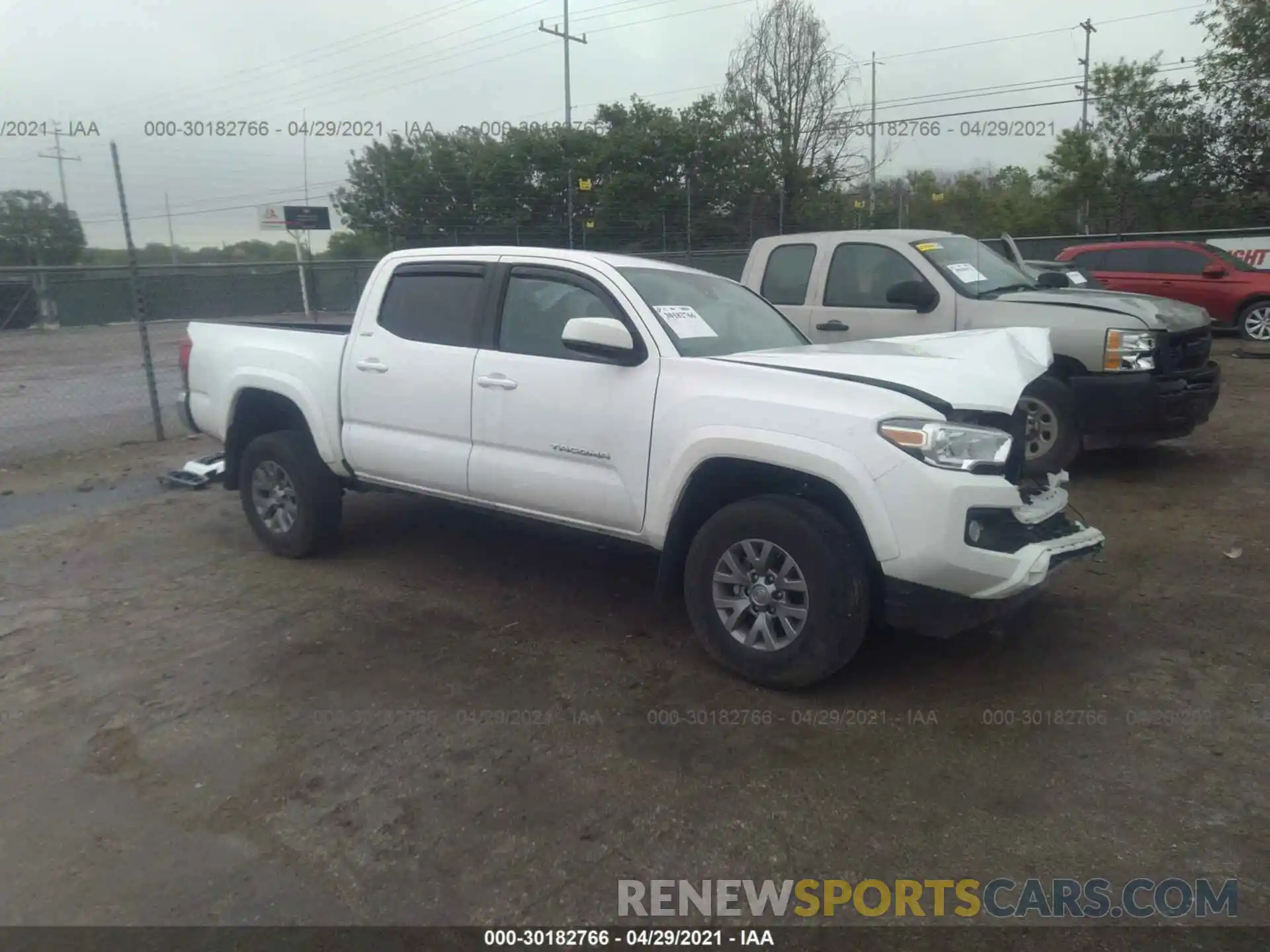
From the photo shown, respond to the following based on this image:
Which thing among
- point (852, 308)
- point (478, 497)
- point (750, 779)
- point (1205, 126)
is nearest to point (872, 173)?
point (1205, 126)

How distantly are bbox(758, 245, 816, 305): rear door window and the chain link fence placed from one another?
2.61 m

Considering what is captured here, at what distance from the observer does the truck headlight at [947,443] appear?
375 cm

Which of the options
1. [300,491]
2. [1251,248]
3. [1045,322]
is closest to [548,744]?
[300,491]

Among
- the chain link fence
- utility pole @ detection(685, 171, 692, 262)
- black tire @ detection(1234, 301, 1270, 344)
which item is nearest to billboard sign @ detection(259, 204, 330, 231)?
the chain link fence

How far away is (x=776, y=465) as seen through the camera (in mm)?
4059

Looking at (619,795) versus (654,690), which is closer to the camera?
(619,795)

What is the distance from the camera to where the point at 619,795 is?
3445mm

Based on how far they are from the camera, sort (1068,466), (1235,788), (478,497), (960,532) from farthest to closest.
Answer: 1. (1068,466)
2. (478,497)
3. (960,532)
4. (1235,788)

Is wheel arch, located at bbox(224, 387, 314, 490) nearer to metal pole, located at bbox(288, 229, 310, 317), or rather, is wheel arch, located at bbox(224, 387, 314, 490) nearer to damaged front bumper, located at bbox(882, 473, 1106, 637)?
damaged front bumper, located at bbox(882, 473, 1106, 637)

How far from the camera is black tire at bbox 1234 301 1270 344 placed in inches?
600

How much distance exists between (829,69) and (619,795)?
79.0 ft

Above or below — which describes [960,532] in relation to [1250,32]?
below

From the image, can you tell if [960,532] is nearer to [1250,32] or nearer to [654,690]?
[654,690]

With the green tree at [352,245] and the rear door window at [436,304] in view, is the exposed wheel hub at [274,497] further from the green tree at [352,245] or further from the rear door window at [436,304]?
the green tree at [352,245]
